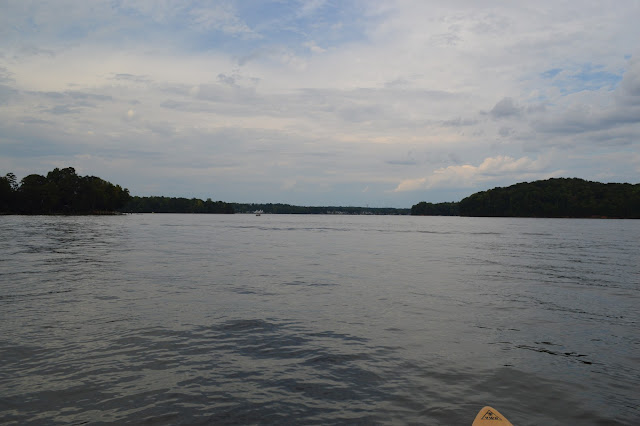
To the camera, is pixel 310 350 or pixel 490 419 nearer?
pixel 490 419

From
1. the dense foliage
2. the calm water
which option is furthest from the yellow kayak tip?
the dense foliage

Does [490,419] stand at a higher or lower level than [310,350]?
higher

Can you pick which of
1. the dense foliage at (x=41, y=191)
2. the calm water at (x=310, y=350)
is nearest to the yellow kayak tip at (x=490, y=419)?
the calm water at (x=310, y=350)

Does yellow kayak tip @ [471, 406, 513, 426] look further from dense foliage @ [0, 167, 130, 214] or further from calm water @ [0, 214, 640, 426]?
dense foliage @ [0, 167, 130, 214]

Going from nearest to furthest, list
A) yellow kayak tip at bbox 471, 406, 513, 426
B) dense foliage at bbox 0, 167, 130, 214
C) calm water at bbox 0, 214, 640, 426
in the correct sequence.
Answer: yellow kayak tip at bbox 471, 406, 513, 426 < calm water at bbox 0, 214, 640, 426 < dense foliage at bbox 0, 167, 130, 214

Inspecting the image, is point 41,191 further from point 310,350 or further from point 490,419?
point 490,419

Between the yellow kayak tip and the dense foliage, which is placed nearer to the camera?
the yellow kayak tip

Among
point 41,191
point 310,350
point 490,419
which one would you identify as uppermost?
point 41,191

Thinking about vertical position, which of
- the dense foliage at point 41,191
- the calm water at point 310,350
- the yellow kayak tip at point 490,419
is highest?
the dense foliage at point 41,191

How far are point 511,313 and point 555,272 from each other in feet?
58.1

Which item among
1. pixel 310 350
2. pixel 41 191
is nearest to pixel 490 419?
pixel 310 350

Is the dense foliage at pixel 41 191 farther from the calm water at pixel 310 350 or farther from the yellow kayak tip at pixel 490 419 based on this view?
the yellow kayak tip at pixel 490 419

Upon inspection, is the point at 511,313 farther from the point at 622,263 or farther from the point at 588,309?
the point at 622,263

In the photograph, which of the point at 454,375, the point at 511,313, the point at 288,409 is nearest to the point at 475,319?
the point at 511,313
